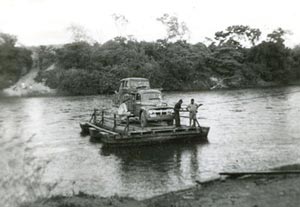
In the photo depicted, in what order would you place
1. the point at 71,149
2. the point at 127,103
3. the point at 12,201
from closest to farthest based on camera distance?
the point at 12,201 < the point at 71,149 < the point at 127,103

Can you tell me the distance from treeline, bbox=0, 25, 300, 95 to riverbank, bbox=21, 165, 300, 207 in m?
66.8

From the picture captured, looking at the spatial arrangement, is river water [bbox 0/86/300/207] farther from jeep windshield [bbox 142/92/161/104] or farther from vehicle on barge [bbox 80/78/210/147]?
jeep windshield [bbox 142/92/161/104]

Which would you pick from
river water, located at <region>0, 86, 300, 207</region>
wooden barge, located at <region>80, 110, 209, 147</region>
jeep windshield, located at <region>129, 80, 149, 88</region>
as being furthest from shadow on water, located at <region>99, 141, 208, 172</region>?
jeep windshield, located at <region>129, 80, 149, 88</region>

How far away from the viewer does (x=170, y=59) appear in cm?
8556

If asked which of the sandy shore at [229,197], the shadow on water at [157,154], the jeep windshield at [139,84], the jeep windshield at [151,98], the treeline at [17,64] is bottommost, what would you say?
the shadow on water at [157,154]

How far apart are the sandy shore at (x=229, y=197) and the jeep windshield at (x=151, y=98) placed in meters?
14.3

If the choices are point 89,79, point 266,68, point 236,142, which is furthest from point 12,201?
point 266,68

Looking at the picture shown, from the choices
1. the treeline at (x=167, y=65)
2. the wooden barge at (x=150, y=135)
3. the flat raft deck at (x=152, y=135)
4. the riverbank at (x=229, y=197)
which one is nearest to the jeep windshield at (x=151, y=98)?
the wooden barge at (x=150, y=135)

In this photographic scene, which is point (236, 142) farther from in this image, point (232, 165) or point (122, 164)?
point (122, 164)

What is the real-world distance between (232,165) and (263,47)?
7482cm

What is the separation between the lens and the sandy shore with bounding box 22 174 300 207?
10.2 m

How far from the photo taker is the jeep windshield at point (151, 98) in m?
26.8

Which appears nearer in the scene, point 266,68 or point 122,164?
point 122,164

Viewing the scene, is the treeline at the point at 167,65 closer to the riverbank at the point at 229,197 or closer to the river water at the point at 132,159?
→ the river water at the point at 132,159
